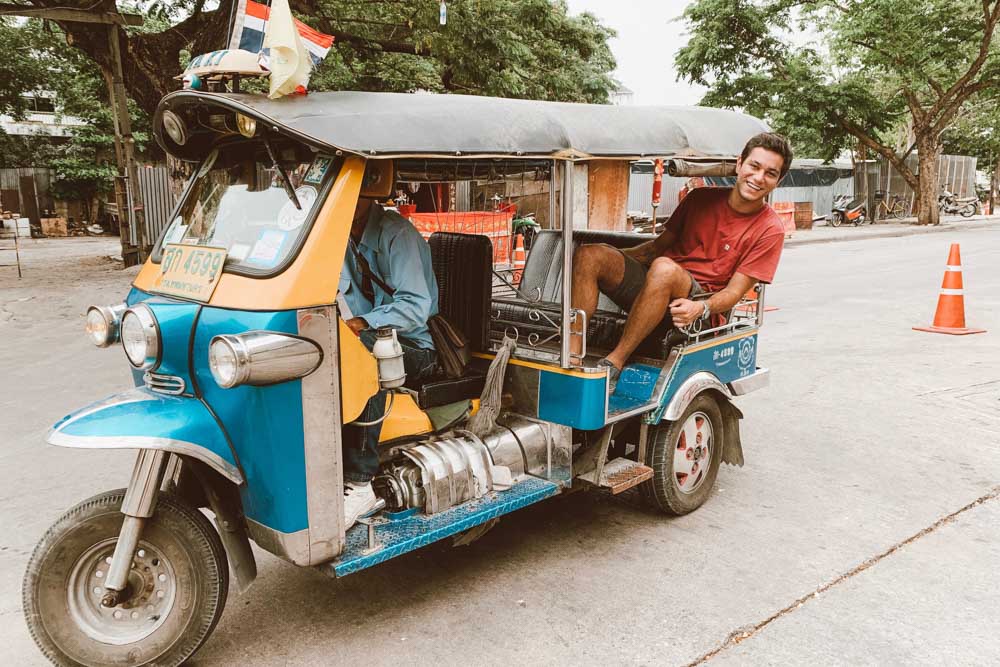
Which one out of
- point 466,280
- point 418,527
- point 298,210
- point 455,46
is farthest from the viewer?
point 455,46

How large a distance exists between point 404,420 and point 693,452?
1.81m

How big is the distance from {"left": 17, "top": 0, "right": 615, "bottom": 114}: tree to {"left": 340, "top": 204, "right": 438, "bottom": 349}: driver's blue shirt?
338 inches

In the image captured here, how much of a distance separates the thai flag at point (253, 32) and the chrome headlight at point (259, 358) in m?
1.20

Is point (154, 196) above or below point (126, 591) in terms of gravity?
above

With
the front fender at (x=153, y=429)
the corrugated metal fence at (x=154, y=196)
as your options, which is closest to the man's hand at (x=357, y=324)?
the front fender at (x=153, y=429)

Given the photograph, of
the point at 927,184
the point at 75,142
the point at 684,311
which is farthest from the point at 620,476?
the point at 927,184

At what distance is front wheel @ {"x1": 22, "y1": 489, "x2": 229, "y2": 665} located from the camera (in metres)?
2.76

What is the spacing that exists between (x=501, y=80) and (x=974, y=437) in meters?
8.88

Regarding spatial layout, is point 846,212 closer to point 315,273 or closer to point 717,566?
point 717,566

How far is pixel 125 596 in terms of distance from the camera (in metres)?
2.81

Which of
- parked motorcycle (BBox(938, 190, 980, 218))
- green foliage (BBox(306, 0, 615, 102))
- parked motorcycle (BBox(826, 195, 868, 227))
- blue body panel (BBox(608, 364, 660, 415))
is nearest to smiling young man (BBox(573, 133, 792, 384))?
blue body panel (BBox(608, 364, 660, 415))

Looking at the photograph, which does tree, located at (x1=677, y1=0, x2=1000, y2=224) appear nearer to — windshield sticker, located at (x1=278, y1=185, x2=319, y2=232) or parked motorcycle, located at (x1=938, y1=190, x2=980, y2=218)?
parked motorcycle, located at (x1=938, y1=190, x2=980, y2=218)

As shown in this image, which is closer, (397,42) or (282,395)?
(282,395)

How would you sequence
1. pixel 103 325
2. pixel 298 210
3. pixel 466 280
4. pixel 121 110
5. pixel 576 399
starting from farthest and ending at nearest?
1. pixel 121 110
2. pixel 466 280
3. pixel 576 399
4. pixel 103 325
5. pixel 298 210
